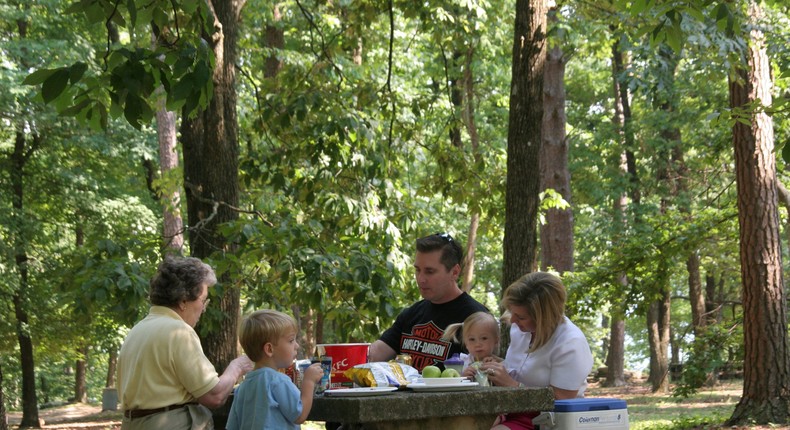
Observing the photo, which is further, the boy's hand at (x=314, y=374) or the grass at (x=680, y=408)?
the grass at (x=680, y=408)

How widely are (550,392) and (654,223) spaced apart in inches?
392

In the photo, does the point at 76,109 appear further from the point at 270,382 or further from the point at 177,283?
the point at 270,382

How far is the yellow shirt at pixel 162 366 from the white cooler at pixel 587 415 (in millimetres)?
1457

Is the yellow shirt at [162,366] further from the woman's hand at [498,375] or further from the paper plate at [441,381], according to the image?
the woman's hand at [498,375]

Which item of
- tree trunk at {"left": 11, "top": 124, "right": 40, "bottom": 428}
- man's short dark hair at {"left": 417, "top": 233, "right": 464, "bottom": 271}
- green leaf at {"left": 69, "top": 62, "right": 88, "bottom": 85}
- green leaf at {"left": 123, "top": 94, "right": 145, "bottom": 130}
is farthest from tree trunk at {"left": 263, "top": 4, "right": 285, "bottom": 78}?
green leaf at {"left": 69, "top": 62, "right": 88, "bottom": 85}

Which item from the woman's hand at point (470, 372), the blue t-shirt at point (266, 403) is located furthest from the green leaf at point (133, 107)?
the woman's hand at point (470, 372)

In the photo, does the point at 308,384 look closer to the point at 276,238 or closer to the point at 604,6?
the point at 276,238

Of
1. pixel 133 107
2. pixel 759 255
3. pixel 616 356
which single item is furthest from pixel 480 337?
pixel 616 356

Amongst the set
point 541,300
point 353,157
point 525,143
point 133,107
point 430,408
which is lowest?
point 430,408

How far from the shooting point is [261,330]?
4.05 metres

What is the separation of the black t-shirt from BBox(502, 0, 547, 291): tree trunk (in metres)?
1.53

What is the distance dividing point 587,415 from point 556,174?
12.9 m

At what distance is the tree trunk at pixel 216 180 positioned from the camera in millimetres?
7633

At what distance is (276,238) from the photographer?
7.43 metres
